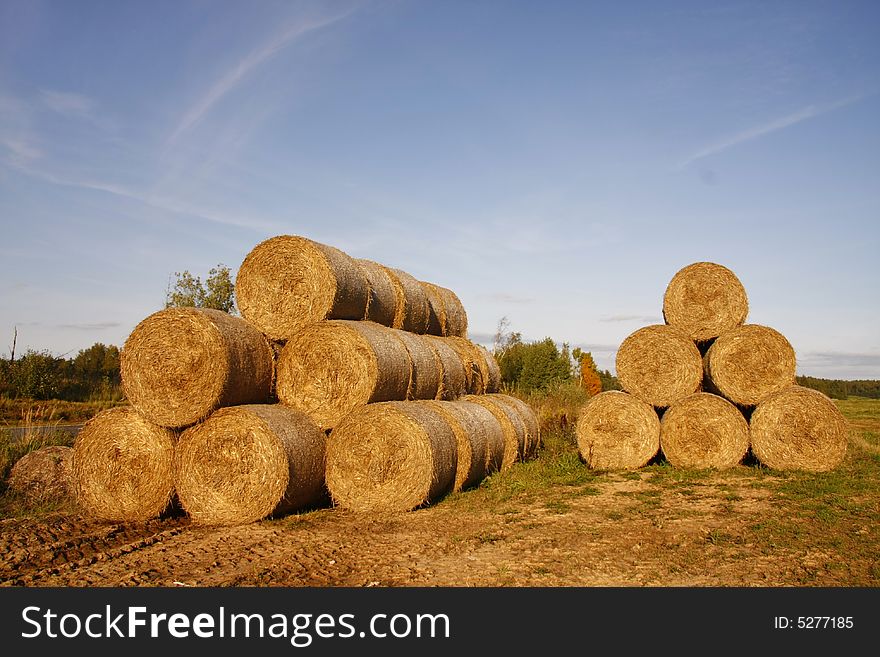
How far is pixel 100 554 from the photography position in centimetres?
638

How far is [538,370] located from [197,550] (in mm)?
23204

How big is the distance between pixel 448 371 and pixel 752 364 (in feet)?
16.7

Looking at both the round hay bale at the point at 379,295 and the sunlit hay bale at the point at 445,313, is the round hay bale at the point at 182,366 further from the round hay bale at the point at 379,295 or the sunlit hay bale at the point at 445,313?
the sunlit hay bale at the point at 445,313

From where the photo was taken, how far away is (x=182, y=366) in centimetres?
789

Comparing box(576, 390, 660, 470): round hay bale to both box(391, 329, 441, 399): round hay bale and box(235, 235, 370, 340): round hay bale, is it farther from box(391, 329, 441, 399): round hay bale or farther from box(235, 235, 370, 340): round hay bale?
box(235, 235, 370, 340): round hay bale

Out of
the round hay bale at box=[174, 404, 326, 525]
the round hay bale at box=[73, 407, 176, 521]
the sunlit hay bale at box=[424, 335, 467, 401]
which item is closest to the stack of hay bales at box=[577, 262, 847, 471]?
the sunlit hay bale at box=[424, 335, 467, 401]

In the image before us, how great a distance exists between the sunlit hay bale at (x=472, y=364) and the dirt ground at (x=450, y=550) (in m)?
4.33

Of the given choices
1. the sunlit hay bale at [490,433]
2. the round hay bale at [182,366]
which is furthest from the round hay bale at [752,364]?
the round hay bale at [182,366]

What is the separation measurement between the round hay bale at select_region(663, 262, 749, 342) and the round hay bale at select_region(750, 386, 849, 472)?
61.8 inches

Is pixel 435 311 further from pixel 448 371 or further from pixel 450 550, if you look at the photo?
pixel 450 550

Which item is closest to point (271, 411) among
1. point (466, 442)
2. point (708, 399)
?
point (466, 442)

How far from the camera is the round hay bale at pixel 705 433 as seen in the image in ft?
36.9

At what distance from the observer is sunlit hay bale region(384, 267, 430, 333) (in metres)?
11.2
